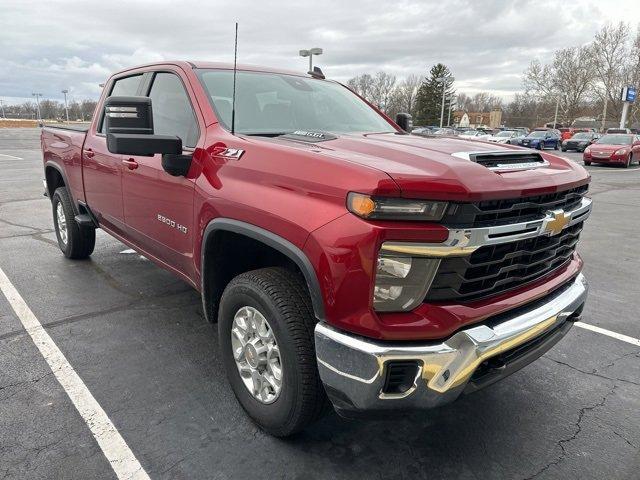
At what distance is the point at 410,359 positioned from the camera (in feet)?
6.28

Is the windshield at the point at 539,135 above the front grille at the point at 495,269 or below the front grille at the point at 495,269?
above

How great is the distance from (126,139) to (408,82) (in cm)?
9705

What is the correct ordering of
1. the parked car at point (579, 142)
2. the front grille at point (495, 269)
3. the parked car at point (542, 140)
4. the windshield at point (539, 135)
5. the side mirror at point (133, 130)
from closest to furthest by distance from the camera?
the front grille at point (495, 269) → the side mirror at point (133, 130) → the parked car at point (542, 140) → the parked car at point (579, 142) → the windshield at point (539, 135)

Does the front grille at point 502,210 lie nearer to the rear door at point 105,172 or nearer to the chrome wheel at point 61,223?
the rear door at point 105,172

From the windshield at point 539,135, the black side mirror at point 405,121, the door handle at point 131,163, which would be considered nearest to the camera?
the door handle at point 131,163

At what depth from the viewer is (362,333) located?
196 centimetres

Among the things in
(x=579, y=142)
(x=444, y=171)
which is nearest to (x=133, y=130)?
(x=444, y=171)

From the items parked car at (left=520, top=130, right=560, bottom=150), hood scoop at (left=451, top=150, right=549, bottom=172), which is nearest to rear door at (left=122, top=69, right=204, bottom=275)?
hood scoop at (left=451, top=150, right=549, bottom=172)

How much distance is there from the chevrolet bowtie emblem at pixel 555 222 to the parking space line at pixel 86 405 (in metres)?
2.21

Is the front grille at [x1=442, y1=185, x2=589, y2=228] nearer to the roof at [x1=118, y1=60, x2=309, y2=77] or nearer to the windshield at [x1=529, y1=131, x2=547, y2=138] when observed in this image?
the roof at [x1=118, y1=60, x2=309, y2=77]

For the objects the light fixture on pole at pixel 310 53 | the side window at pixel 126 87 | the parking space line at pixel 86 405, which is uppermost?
the light fixture on pole at pixel 310 53

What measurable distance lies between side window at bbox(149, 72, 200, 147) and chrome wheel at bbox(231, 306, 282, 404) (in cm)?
118

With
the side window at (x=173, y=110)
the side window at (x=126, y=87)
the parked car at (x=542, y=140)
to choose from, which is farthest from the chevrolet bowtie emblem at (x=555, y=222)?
the parked car at (x=542, y=140)

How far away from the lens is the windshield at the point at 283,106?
3109 mm
